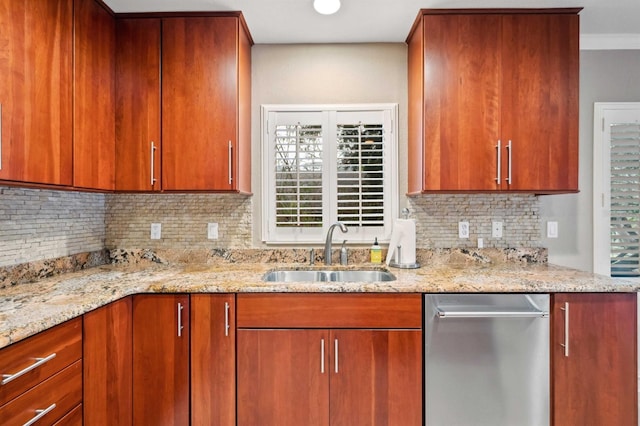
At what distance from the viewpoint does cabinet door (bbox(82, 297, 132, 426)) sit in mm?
1383

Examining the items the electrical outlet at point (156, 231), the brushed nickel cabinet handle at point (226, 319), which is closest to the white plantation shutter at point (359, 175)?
the brushed nickel cabinet handle at point (226, 319)

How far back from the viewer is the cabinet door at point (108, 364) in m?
1.38

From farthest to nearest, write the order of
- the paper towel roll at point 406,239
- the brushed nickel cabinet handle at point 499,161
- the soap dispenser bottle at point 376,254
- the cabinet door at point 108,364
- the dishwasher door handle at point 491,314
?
the soap dispenser bottle at point 376,254 < the paper towel roll at point 406,239 < the brushed nickel cabinet handle at point 499,161 < the dishwasher door handle at point 491,314 < the cabinet door at point 108,364

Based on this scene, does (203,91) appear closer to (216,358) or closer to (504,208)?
(216,358)

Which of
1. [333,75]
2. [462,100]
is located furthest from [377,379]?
[333,75]

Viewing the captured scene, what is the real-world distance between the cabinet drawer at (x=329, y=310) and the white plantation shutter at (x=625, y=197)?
1.63m

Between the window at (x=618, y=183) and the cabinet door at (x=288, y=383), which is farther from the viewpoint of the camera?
the window at (x=618, y=183)

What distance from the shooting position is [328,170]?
232cm

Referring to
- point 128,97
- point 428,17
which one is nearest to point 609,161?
point 428,17

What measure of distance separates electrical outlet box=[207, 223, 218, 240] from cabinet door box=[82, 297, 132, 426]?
0.74 meters

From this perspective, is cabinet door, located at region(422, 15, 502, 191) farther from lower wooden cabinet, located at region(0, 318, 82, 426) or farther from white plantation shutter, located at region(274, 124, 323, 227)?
lower wooden cabinet, located at region(0, 318, 82, 426)

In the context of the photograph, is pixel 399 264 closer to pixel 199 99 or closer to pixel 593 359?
pixel 593 359

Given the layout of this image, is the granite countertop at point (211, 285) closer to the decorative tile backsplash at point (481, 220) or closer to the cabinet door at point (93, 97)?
the decorative tile backsplash at point (481, 220)

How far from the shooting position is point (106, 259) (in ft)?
7.60
